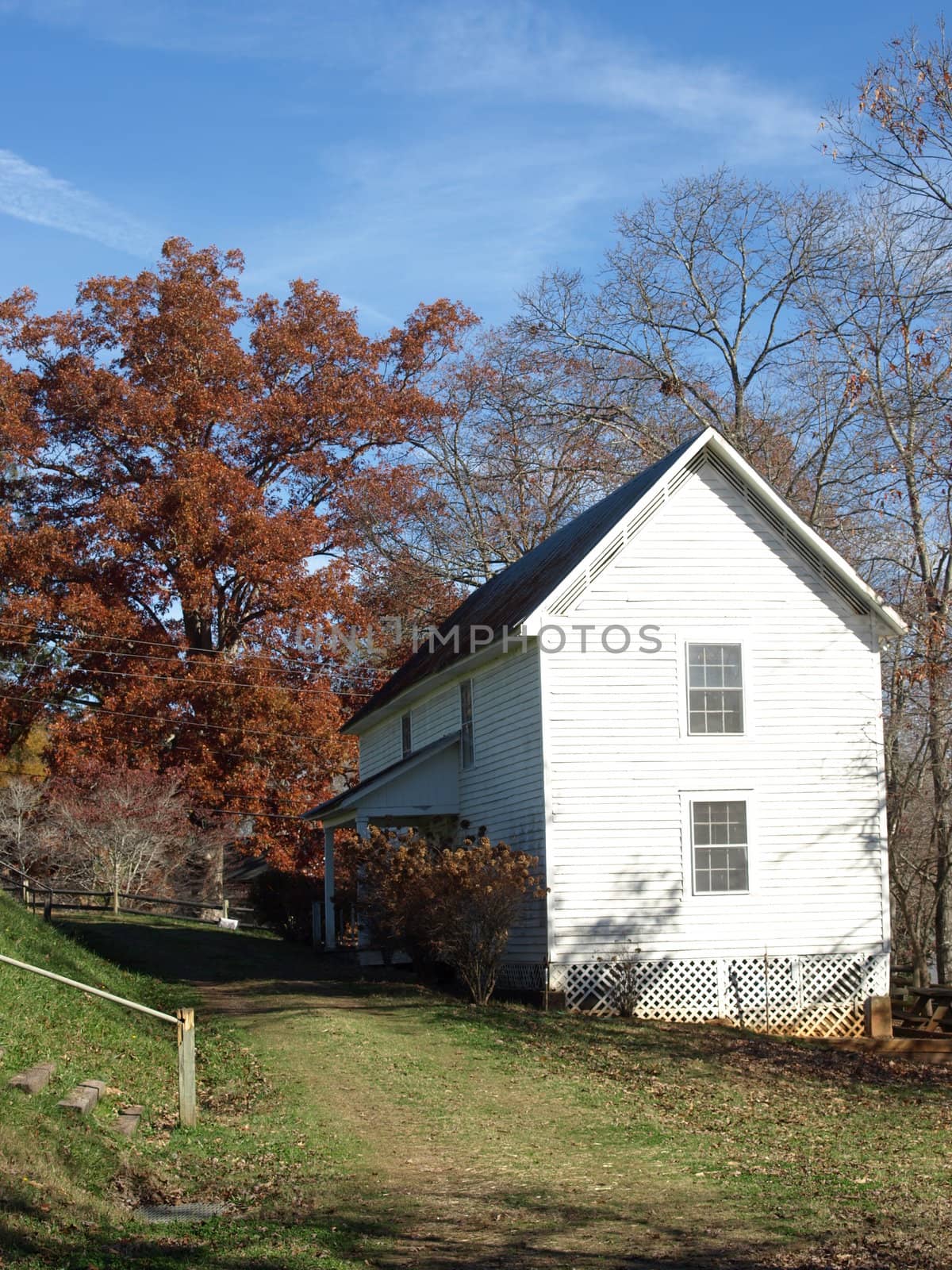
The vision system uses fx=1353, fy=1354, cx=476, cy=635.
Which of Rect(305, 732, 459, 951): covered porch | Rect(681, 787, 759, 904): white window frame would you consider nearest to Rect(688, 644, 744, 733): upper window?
Rect(681, 787, 759, 904): white window frame

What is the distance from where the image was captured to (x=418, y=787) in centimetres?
2355

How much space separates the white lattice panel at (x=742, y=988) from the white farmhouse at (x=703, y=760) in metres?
0.03

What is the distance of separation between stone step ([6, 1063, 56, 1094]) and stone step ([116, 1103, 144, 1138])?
645mm

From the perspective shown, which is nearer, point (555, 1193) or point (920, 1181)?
point (555, 1193)

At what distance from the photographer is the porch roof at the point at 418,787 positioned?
23.2 metres

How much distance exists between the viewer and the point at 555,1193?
9523 mm

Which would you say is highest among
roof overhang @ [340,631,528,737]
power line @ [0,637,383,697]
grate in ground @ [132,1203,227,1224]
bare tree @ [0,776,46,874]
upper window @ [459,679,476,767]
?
power line @ [0,637,383,697]

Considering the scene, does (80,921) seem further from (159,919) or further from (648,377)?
(648,377)

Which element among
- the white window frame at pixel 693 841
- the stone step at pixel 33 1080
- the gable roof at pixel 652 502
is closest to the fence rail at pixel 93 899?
the gable roof at pixel 652 502

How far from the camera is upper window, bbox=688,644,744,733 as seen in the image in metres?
20.4

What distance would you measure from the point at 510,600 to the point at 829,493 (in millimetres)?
10615

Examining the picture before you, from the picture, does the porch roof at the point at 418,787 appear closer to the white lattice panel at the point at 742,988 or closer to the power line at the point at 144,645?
the white lattice panel at the point at 742,988

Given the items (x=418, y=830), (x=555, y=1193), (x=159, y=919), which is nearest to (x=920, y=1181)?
(x=555, y=1193)

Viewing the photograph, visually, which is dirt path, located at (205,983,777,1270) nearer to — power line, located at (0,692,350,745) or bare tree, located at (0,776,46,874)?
bare tree, located at (0,776,46,874)
